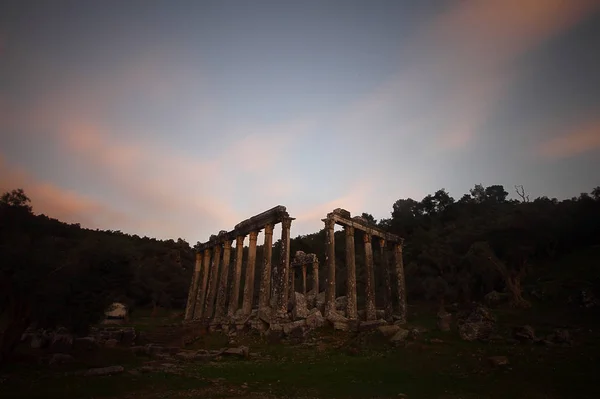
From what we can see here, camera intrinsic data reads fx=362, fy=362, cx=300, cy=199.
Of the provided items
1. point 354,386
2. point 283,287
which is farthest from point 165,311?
point 354,386

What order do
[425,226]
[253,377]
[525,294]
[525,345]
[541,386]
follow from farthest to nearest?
1. [425,226]
2. [525,294]
3. [525,345]
4. [253,377]
5. [541,386]

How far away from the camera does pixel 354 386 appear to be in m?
14.1

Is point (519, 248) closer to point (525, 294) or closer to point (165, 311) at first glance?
point (525, 294)

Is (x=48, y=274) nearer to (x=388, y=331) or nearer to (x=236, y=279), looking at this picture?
(x=388, y=331)

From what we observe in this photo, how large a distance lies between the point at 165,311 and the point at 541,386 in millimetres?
59540

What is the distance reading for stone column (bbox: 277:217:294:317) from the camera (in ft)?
97.5

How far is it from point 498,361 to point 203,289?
3536 centimetres

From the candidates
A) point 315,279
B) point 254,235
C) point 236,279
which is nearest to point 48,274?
point 254,235

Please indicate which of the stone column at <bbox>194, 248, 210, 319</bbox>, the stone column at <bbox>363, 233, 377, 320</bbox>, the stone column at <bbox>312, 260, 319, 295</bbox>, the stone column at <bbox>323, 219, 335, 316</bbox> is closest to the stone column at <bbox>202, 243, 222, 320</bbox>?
the stone column at <bbox>194, 248, 210, 319</bbox>

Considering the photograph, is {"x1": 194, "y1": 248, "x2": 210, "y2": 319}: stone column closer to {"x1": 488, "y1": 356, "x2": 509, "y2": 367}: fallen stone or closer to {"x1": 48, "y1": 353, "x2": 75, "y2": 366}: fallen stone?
{"x1": 48, "y1": 353, "x2": 75, "y2": 366}: fallen stone

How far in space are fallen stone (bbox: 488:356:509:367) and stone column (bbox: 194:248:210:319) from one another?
112ft

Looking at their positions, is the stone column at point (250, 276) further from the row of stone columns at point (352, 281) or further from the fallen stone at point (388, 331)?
the fallen stone at point (388, 331)

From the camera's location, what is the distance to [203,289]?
4412 cm

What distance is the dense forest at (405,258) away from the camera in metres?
17.5
